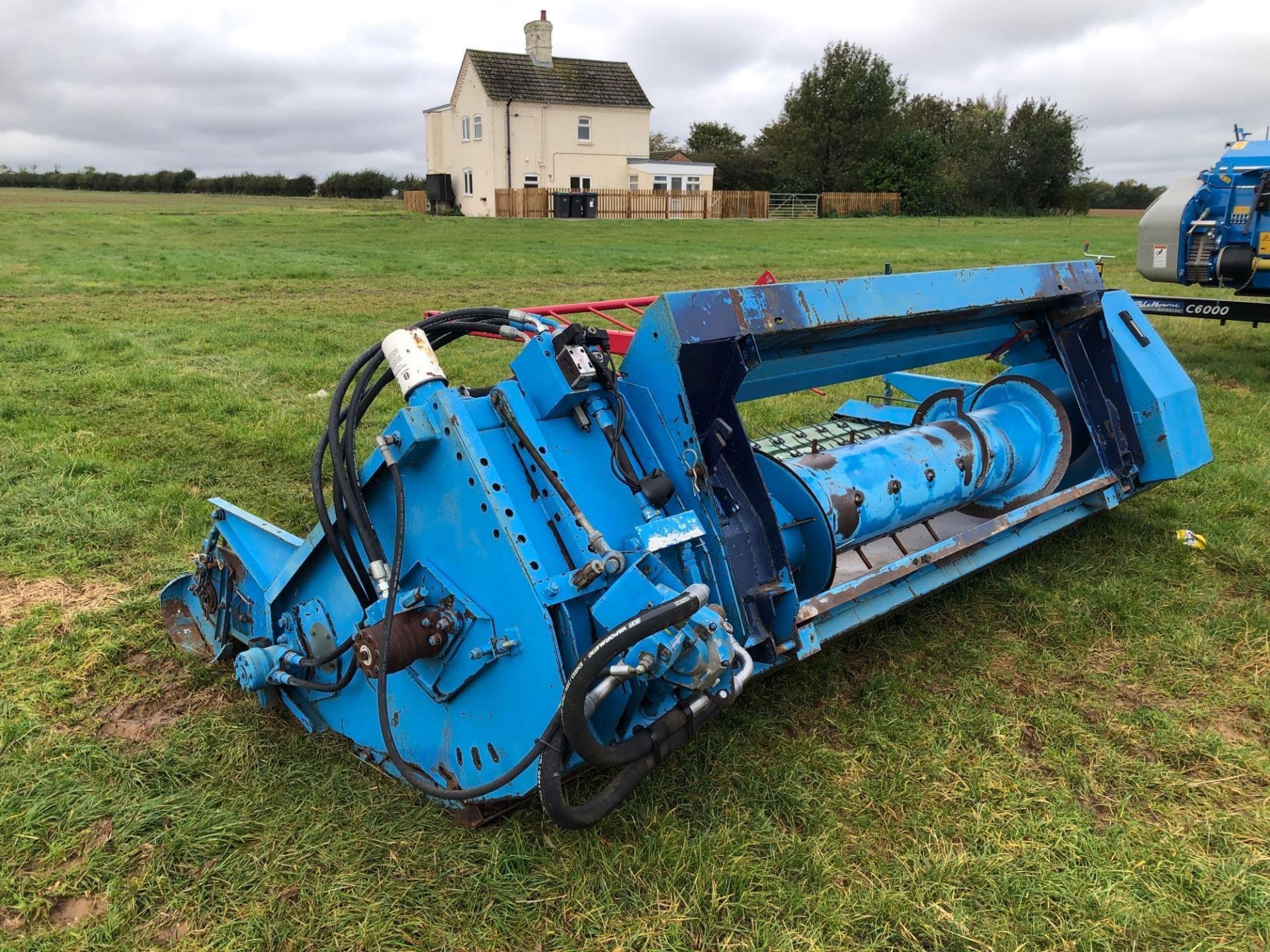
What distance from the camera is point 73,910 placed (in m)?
2.32

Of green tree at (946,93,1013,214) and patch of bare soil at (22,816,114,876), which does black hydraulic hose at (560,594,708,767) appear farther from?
green tree at (946,93,1013,214)

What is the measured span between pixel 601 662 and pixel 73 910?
61.9 inches

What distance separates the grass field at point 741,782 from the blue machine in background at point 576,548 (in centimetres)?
24

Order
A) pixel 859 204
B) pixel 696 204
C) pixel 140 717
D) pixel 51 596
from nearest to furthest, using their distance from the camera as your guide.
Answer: pixel 140 717 < pixel 51 596 < pixel 696 204 < pixel 859 204

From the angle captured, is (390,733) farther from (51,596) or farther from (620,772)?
(51,596)

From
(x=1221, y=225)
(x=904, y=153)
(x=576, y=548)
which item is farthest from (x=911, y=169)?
(x=576, y=548)

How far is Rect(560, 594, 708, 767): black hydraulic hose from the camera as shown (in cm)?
200

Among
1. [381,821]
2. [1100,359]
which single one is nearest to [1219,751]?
[1100,359]

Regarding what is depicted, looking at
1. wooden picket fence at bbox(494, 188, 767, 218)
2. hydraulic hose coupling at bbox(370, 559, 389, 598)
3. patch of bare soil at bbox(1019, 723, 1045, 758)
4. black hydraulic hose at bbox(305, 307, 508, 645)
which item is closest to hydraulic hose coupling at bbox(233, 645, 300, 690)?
black hydraulic hose at bbox(305, 307, 508, 645)

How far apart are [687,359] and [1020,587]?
2.27m

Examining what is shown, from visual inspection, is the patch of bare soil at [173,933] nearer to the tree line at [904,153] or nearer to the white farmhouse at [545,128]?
the white farmhouse at [545,128]

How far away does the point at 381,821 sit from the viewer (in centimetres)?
258

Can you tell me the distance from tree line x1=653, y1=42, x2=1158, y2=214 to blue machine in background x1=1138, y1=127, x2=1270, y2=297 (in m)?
37.7

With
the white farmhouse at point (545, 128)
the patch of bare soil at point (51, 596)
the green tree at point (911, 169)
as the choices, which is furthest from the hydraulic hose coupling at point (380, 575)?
the green tree at point (911, 169)
